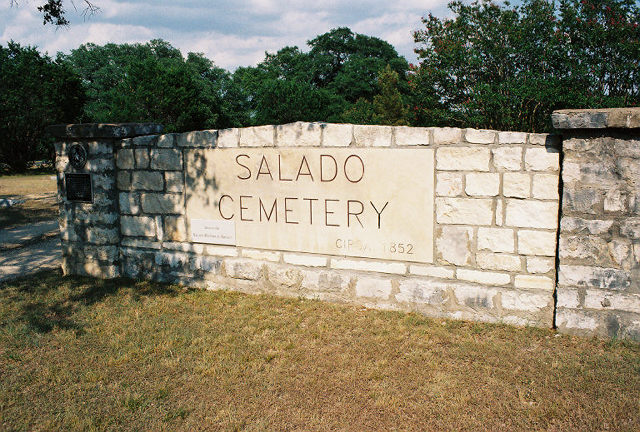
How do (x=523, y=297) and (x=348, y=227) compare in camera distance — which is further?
(x=348, y=227)

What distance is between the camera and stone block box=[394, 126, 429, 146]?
→ 16.4 feet

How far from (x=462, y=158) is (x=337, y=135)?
4.44 feet

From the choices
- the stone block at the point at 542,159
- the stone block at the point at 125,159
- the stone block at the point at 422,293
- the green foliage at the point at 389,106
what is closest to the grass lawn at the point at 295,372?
the stone block at the point at 422,293

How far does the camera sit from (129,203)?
256 inches

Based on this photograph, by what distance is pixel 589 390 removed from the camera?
3639 millimetres

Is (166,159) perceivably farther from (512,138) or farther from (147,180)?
(512,138)

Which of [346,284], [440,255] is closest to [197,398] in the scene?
[346,284]

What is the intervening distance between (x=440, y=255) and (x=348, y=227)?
1037mm

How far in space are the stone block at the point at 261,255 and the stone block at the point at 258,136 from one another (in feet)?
4.16

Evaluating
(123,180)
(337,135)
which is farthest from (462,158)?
A: (123,180)

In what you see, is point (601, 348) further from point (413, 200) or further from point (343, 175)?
point (343, 175)

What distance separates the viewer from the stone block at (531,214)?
15.2 feet

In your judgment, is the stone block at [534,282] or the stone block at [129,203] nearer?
the stone block at [534,282]

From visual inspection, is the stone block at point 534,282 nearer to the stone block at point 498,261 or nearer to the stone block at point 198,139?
the stone block at point 498,261
